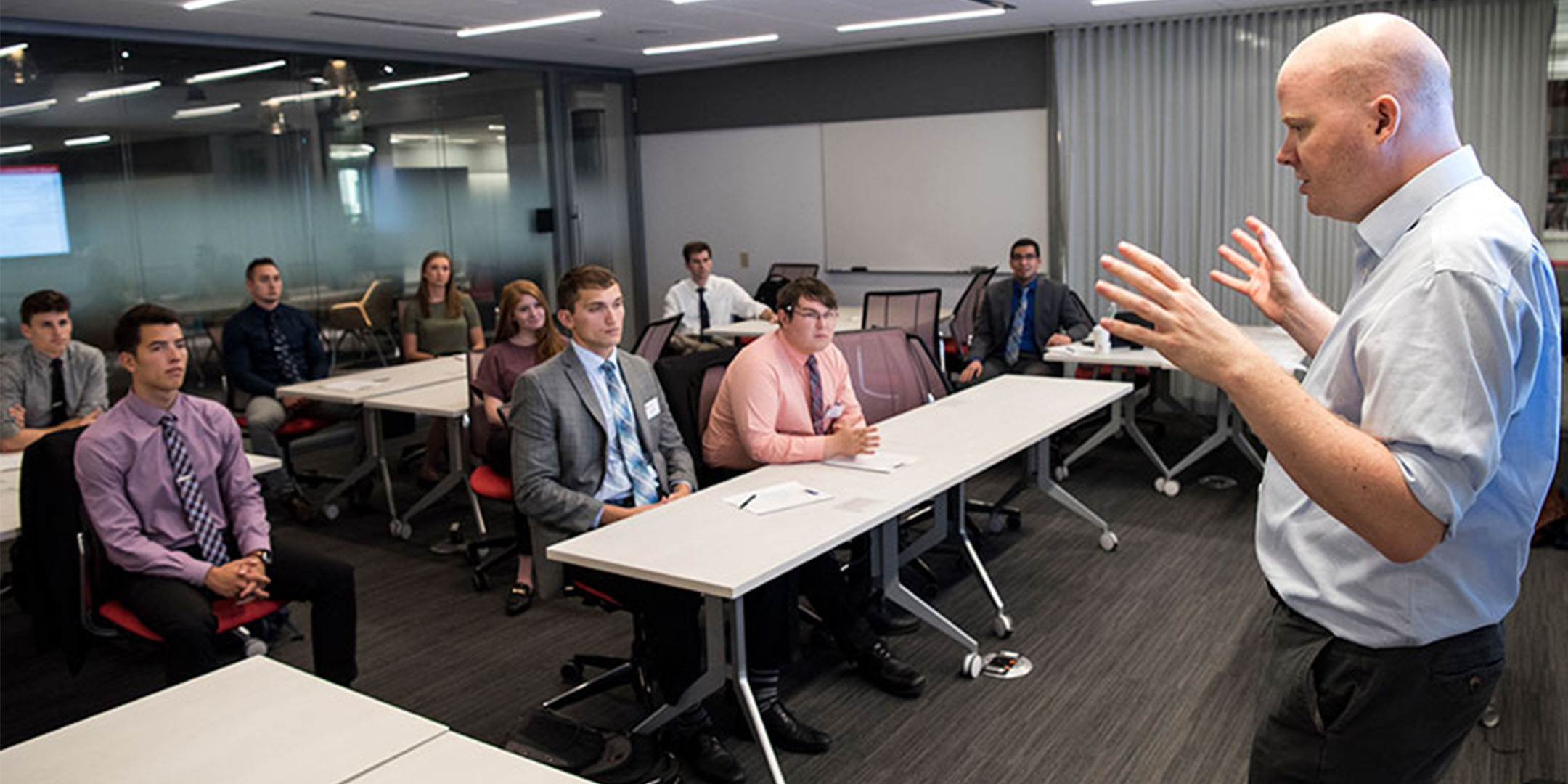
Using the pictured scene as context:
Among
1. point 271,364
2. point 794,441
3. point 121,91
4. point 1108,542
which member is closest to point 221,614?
point 794,441

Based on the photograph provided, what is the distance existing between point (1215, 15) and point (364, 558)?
255 inches

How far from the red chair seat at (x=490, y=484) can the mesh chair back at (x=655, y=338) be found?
1.03m

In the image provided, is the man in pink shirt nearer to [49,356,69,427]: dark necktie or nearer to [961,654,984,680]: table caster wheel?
[961,654,984,680]: table caster wheel

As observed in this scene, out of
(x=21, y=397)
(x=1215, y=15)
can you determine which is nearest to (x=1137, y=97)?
(x=1215, y=15)

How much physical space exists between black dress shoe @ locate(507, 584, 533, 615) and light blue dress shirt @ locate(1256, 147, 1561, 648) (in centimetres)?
357

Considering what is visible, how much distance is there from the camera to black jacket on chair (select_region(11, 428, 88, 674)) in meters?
3.22

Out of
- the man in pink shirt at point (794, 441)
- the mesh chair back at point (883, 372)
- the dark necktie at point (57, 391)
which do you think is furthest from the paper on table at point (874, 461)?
the dark necktie at point (57, 391)

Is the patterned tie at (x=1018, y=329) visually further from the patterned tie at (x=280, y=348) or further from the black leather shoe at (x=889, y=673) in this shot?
the patterned tie at (x=280, y=348)

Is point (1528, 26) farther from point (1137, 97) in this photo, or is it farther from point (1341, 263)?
point (1137, 97)

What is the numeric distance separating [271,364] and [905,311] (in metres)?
3.59

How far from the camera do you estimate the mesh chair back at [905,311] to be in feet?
22.9

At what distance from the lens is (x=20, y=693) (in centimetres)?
408

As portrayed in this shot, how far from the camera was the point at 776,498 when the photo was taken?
3.33m

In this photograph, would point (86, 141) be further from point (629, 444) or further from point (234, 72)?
point (629, 444)
